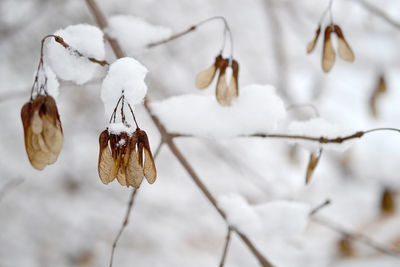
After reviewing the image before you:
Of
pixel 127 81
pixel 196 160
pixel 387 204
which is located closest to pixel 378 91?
pixel 127 81

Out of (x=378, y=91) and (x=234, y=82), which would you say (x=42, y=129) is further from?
(x=378, y=91)

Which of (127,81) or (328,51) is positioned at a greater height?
(328,51)

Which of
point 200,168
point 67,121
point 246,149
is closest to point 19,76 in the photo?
point 67,121

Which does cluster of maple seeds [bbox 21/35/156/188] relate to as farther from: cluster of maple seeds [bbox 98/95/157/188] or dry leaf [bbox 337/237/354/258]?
dry leaf [bbox 337/237/354/258]

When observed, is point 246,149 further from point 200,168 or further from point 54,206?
point 54,206

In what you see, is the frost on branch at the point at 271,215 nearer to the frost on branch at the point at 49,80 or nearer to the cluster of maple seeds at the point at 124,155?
the cluster of maple seeds at the point at 124,155

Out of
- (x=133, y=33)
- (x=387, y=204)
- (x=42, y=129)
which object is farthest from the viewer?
(x=387, y=204)

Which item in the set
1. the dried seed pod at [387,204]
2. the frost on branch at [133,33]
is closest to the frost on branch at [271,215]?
the frost on branch at [133,33]
